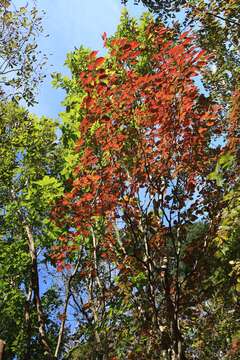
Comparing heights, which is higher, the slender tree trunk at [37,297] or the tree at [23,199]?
the tree at [23,199]

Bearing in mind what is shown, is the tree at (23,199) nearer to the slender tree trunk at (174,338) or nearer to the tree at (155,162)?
the tree at (155,162)

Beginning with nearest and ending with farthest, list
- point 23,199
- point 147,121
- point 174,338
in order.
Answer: point 174,338 → point 147,121 → point 23,199

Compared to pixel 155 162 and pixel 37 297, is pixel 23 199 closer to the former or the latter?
pixel 37 297

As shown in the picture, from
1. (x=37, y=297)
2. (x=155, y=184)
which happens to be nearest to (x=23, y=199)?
(x=37, y=297)

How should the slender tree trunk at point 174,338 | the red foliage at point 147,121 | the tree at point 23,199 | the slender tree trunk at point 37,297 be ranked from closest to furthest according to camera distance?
the slender tree trunk at point 174,338, the red foliage at point 147,121, the slender tree trunk at point 37,297, the tree at point 23,199

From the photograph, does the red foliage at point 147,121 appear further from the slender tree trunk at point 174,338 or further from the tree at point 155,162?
the slender tree trunk at point 174,338

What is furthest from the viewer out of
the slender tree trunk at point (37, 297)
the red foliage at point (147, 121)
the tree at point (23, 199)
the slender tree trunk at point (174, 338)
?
the tree at point (23, 199)

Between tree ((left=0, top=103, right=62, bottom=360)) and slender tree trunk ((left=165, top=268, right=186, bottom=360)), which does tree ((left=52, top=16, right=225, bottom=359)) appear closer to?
slender tree trunk ((left=165, top=268, right=186, bottom=360))

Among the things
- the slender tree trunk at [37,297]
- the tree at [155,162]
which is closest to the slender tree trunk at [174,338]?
the tree at [155,162]

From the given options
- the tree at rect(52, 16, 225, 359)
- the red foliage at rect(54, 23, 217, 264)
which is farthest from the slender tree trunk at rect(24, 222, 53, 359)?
the red foliage at rect(54, 23, 217, 264)

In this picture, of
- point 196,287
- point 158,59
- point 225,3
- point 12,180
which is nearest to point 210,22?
point 225,3

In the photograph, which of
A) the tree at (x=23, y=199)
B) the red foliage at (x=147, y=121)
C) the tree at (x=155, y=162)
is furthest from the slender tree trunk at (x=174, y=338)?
the tree at (x=23, y=199)

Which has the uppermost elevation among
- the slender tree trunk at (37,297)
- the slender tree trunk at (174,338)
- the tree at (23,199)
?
the tree at (23,199)

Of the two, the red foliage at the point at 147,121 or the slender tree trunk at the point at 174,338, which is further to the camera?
the red foliage at the point at 147,121
